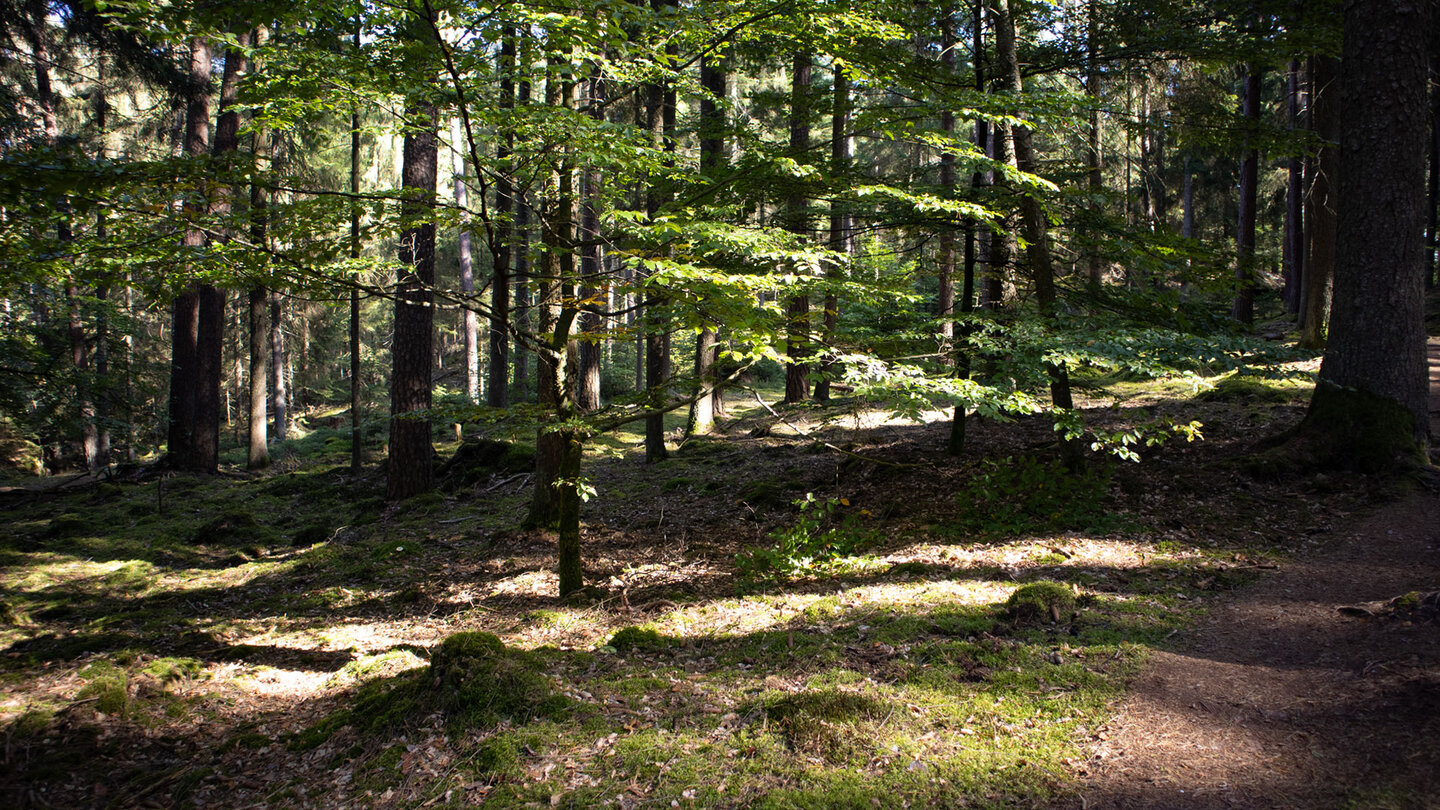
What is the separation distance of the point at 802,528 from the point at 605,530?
354 centimetres

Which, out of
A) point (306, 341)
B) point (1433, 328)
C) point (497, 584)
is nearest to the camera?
point (497, 584)

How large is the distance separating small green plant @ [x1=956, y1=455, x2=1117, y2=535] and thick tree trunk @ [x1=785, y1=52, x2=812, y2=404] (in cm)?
257

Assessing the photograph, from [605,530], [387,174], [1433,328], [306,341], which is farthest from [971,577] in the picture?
[387,174]

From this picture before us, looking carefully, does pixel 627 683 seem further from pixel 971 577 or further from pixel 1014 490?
pixel 1014 490

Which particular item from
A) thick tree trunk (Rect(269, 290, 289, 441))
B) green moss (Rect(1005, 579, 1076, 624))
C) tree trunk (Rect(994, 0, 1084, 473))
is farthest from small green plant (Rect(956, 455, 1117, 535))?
thick tree trunk (Rect(269, 290, 289, 441))

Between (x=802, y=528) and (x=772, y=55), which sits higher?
(x=772, y=55)

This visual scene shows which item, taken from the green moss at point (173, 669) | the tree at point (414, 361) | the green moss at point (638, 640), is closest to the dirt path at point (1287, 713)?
the green moss at point (638, 640)

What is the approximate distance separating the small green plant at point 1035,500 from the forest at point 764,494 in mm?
61

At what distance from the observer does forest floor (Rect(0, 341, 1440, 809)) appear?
138 inches

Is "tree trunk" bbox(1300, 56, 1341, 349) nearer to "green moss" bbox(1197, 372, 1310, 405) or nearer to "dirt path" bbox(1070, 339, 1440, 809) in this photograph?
"green moss" bbox(1197, 372, 1310, 405)

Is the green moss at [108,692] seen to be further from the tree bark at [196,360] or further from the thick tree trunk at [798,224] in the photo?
the tree bark at [196,360]

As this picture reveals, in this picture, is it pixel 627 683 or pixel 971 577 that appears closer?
pixel 627 683

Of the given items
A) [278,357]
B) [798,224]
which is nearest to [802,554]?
[798,224]

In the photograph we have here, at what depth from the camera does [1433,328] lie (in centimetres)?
1570
